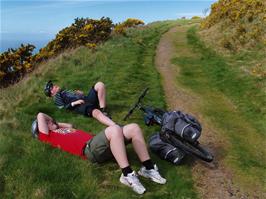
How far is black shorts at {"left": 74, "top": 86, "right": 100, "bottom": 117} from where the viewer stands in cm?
1007

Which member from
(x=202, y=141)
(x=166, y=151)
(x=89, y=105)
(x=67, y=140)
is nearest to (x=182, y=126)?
(x=166, y=151)

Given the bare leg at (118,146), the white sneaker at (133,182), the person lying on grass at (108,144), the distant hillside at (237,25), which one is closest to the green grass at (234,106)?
the distant hillside at (237,25)

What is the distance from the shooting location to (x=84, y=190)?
6.48 m

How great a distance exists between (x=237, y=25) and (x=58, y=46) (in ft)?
36.0

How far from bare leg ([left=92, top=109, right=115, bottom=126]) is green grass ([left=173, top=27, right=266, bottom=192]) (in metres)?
2.64

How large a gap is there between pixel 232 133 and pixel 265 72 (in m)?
4.93

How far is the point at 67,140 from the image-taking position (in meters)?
7.48

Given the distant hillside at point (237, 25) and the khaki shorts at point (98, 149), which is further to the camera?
the distant hillside at point (237, 25)

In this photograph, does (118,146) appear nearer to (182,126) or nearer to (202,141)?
(182,126)

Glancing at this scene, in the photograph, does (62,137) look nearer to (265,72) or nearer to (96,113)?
(96,113)

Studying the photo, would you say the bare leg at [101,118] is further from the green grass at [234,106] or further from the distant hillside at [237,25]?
the distant hillside at [237,25]

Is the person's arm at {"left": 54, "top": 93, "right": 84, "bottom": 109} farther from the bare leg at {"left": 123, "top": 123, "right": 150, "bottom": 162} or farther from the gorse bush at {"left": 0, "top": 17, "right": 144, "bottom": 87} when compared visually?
the gorse bush at {"left": 0, "top": 17, "right": 144, "bottom": 87}

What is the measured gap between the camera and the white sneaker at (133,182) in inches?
259

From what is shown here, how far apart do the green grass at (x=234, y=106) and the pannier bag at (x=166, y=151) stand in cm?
116
